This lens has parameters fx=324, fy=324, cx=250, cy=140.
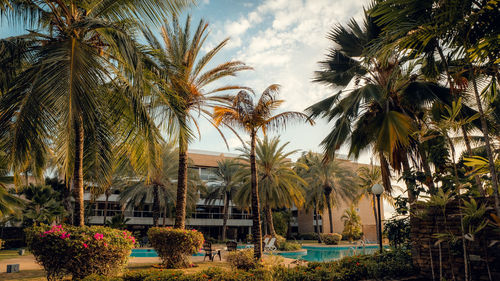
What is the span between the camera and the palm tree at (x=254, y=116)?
44.5 feet

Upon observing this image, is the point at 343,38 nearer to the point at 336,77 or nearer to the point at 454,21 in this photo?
the point at 336,77

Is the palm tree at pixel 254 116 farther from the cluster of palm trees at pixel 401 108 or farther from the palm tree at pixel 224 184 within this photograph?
the palm tree at pixel 224 184

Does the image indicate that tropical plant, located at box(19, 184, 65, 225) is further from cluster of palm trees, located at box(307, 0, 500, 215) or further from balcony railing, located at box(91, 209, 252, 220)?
cluster of palm trees, located at box(307, 0, 500, 215)

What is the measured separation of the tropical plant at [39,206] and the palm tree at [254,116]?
65.5 ft

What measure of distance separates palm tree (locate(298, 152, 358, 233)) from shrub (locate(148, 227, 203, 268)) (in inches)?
948

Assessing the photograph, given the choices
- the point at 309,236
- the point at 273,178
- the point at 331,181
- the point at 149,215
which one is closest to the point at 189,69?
the point at 273,178

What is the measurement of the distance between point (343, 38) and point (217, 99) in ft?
18.3

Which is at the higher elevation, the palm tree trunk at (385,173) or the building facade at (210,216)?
the palm tree trunk at (385,173)

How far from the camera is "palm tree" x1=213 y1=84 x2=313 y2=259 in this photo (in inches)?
534

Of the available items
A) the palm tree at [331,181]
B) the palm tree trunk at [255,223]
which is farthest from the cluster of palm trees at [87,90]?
the palm tree at [331,181]

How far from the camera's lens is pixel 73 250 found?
24.9 feet

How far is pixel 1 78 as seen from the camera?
27.6ft

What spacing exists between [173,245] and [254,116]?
19.7 feet

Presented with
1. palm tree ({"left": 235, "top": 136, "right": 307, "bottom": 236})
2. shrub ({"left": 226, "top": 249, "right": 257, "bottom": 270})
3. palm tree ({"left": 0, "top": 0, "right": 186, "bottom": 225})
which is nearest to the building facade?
palm tree ({"left": 235, "top": 136, "right": 307, "bottom": 236})
